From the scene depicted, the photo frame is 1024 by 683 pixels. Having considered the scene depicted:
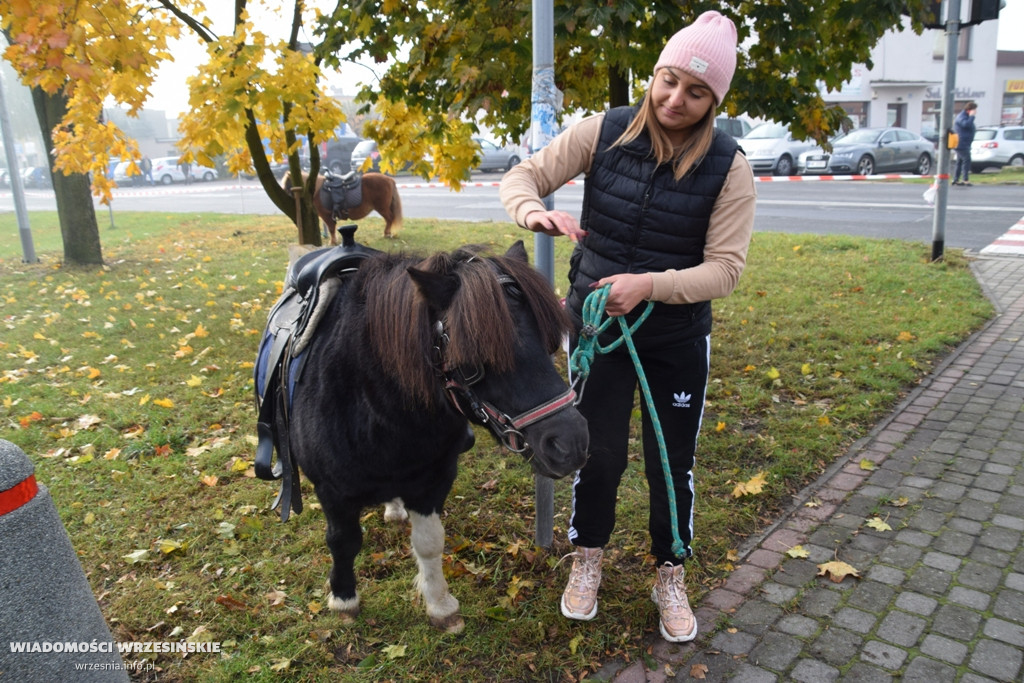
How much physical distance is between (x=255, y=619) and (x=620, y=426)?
1.80 metres

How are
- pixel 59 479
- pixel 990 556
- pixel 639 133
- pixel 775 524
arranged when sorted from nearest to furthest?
pixel 639 133 < pixel 990 556 < pixel 775 524 < pixel 59 479

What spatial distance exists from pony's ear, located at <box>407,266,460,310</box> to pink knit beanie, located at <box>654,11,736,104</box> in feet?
3.41

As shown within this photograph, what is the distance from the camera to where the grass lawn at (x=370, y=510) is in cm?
291

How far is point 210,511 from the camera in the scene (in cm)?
390

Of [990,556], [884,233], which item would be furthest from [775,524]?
[884,233]

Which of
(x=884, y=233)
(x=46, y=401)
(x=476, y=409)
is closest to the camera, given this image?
(x=476, y=409)

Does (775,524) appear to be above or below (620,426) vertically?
below

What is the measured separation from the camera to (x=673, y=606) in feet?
9.42

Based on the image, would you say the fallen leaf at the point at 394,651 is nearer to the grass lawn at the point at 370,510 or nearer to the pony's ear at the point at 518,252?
the grass lawn at the point at 370,510

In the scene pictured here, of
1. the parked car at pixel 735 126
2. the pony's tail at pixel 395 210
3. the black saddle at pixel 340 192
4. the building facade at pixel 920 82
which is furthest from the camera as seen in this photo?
the building facade at pixel 920 82

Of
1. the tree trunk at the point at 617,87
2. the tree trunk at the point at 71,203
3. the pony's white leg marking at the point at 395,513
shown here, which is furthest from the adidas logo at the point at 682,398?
the tree trunk at the point at 71,203

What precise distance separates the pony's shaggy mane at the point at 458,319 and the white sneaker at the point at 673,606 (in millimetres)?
1306

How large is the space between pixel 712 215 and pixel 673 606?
5.16ft

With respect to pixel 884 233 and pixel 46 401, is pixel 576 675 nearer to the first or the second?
pixel 46 401
